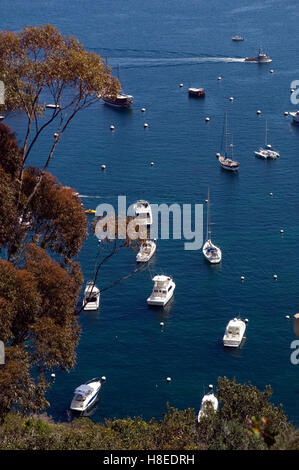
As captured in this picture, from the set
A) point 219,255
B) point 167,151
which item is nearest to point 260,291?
point 219,255

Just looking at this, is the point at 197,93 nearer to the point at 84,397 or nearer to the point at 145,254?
the point at 145,254

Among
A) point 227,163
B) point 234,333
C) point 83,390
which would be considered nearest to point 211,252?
point 234,333

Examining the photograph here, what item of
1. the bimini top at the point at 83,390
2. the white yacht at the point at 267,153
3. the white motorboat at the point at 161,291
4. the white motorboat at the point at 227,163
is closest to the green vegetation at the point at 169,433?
the bimini top at the point at 83,390

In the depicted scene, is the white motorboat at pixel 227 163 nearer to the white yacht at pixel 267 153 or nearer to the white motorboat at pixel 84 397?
the white yacht at pixel 267 153

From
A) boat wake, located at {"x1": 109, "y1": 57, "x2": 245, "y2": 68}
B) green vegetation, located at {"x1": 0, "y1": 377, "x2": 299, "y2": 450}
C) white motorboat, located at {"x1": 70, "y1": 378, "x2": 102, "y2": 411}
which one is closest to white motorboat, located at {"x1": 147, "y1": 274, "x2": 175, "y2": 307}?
white motorboat, located at {"x1": 70, "y1": 378, "x2": 102, "y2": 411}

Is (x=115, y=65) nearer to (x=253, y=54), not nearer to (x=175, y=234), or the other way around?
(x=253, y=54)

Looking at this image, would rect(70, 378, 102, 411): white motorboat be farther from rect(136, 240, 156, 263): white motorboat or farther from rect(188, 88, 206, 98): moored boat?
rect(188, 88, 206, 98): moored boat

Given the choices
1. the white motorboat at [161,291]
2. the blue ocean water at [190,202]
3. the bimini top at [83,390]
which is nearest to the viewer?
the bimini top at [83,390]
